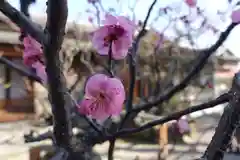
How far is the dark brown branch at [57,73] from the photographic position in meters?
0.52

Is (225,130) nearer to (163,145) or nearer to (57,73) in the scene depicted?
(57,73)

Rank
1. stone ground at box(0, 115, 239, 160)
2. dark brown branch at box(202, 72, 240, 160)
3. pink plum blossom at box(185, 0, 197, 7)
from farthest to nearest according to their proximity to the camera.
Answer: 1. stone ground at box(0, 115, 239, 160)
2. pink plum blossom at box(185, 0, 197, 7)
3. dark brown branch at box(202, 72, 240, 160)

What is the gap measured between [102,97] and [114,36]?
16 cm

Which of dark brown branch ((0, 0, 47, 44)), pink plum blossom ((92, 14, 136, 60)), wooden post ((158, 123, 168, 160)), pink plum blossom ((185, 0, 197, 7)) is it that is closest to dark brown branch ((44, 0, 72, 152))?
dark brown branch ((0, 0, 47, 44))

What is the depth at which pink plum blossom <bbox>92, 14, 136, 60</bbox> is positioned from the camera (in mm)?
840

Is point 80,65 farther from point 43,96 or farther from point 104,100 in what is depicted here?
point 104,100

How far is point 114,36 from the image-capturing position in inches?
33.6

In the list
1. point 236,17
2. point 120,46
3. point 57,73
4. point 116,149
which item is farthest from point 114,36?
point 116,149

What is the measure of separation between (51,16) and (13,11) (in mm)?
84

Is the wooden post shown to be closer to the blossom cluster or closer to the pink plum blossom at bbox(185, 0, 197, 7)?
the pink plum blossom at bbox(185, 0, 197, 7)

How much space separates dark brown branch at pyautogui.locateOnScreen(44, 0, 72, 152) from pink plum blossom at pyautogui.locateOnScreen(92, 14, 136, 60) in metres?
0.25

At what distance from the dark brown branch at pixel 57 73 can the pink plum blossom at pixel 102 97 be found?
0.10 metres

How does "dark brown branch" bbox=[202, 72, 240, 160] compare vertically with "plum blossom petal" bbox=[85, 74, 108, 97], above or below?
below

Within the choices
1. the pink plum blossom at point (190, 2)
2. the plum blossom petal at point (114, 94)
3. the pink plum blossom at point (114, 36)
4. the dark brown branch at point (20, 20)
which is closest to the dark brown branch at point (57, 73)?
the dark brown branch at point (20, 20)
